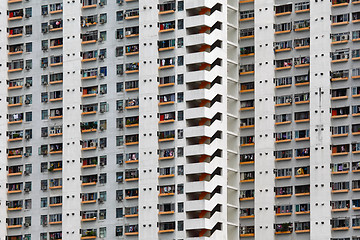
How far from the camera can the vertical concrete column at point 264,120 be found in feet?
469

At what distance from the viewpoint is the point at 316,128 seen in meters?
142

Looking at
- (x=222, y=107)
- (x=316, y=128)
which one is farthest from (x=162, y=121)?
(x=316, y=128)

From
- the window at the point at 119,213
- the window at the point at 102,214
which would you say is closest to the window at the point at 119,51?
the window at the point at 119,213

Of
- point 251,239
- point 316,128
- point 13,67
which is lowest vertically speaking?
point 251,239

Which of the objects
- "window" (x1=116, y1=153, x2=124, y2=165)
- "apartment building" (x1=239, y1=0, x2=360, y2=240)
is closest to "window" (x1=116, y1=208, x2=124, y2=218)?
"window" (x1=116, y1=153, x2=124, y2=165)

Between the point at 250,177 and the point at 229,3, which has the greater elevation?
the point at 229,3

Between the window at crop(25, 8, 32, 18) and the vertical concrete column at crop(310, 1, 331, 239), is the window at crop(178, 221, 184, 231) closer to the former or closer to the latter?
the vertical concrete column at crop(310, 1, 331, 239)

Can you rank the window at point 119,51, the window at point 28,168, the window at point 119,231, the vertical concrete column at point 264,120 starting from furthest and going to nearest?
the window at point 28,168 → the window at point 119,51 → the window at point 119,231 → the vertical concrete column at point 264,120

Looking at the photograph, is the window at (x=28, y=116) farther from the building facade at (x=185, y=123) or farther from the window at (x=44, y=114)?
the window at (x=44, y=114)

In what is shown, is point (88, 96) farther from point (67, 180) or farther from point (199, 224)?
point (199, 224)

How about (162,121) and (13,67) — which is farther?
(13,67)

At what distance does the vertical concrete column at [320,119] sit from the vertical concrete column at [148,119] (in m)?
15.9

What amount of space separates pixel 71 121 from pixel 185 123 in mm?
13336

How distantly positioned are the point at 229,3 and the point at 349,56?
15.0 meters
